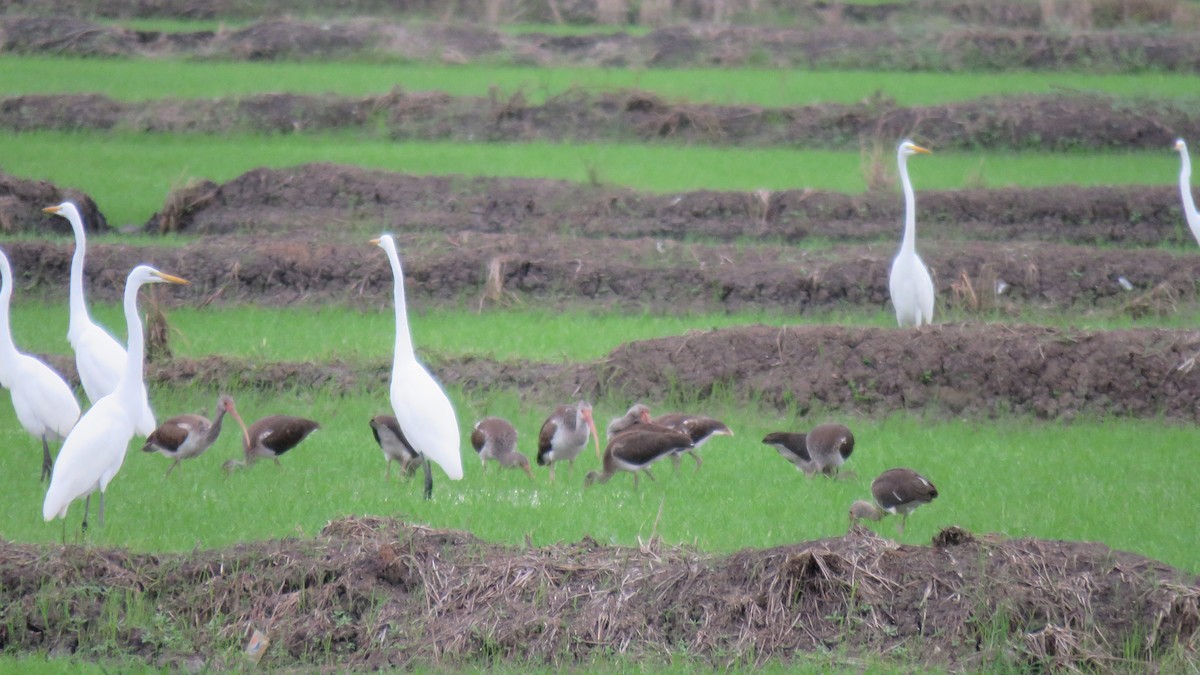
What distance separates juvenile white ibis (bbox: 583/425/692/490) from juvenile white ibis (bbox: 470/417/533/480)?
2.46ft

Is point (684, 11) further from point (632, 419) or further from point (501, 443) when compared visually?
point (501, 443)

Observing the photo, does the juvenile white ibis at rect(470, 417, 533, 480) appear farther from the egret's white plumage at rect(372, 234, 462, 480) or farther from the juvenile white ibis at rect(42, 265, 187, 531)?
the juvenile white ibis at rect(42, 265, 187, 531)

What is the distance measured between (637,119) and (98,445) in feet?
63.7

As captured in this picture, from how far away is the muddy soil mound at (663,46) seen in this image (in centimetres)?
3159

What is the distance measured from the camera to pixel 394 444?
10.5m

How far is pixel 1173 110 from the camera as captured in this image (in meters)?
25.8

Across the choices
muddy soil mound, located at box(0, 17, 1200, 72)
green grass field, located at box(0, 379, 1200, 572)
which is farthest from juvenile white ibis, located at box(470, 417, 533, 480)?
muddy soil mound, located at box(0, 17, 1200, 72)

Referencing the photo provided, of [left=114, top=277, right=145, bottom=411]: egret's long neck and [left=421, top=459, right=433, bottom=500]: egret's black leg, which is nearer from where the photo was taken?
[left=114, top=277, right=145, bottom=411]: egret's long neck

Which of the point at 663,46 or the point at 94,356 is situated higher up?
the point at 94,356

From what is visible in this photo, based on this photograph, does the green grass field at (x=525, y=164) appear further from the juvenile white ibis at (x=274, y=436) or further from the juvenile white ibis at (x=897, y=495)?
the juvenile white ibis at (x=897, y=495)

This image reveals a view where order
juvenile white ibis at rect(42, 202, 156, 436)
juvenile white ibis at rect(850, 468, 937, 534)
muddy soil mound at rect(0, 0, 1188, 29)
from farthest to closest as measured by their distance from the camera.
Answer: muddy soil mound at rect(0, 0, 1188, 29)
juvenile white ibis at rect(42, 202, 156, 436)
juvenile white ibis at rect(850, 468, 937, 534)

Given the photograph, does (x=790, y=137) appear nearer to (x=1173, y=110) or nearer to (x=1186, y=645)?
(x=1173, y=110)

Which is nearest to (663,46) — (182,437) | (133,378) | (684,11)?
(684,11)

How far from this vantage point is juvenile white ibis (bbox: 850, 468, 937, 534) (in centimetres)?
850
